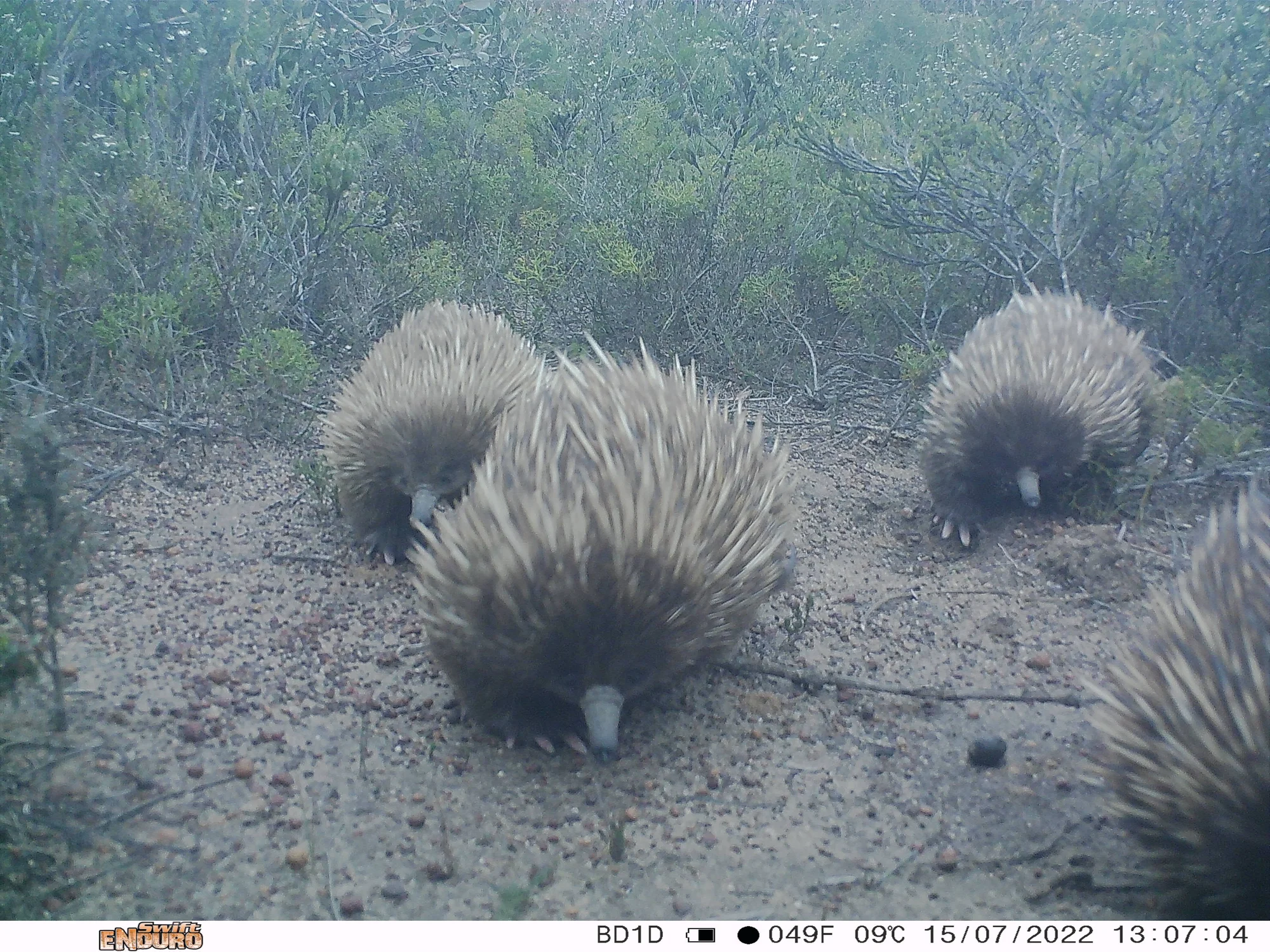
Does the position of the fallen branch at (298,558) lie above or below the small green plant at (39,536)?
above

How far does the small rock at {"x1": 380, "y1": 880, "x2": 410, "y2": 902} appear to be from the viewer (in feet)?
7.30

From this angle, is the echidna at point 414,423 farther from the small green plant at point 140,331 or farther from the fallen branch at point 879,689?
the fallen branch at point 879,689

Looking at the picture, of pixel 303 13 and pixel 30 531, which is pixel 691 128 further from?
pixel 30 531

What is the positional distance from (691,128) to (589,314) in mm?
2107

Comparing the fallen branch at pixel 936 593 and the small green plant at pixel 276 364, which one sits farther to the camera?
the small green plant at pixel 276 364

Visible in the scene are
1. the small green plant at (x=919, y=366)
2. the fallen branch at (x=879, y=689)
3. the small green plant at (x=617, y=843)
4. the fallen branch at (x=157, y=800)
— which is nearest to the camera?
the fallen branch at (x=157, y=800)

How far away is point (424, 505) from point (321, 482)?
792 millimetres

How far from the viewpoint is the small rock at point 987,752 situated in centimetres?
279

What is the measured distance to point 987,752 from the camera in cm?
279

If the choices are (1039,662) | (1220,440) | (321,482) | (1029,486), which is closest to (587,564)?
(1039,662)

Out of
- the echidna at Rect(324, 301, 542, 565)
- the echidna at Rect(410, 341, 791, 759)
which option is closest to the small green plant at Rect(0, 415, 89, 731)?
the echidna at Rect(410, 341, 791, 759)

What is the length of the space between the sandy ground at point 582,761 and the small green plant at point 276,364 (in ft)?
3.62

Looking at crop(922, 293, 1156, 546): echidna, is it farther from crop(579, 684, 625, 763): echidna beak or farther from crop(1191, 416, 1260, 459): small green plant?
crop(579, 684, 625, 763): echidna beak

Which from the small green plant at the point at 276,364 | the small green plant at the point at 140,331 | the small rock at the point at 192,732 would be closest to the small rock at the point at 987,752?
the small rock at the point at 192,732
